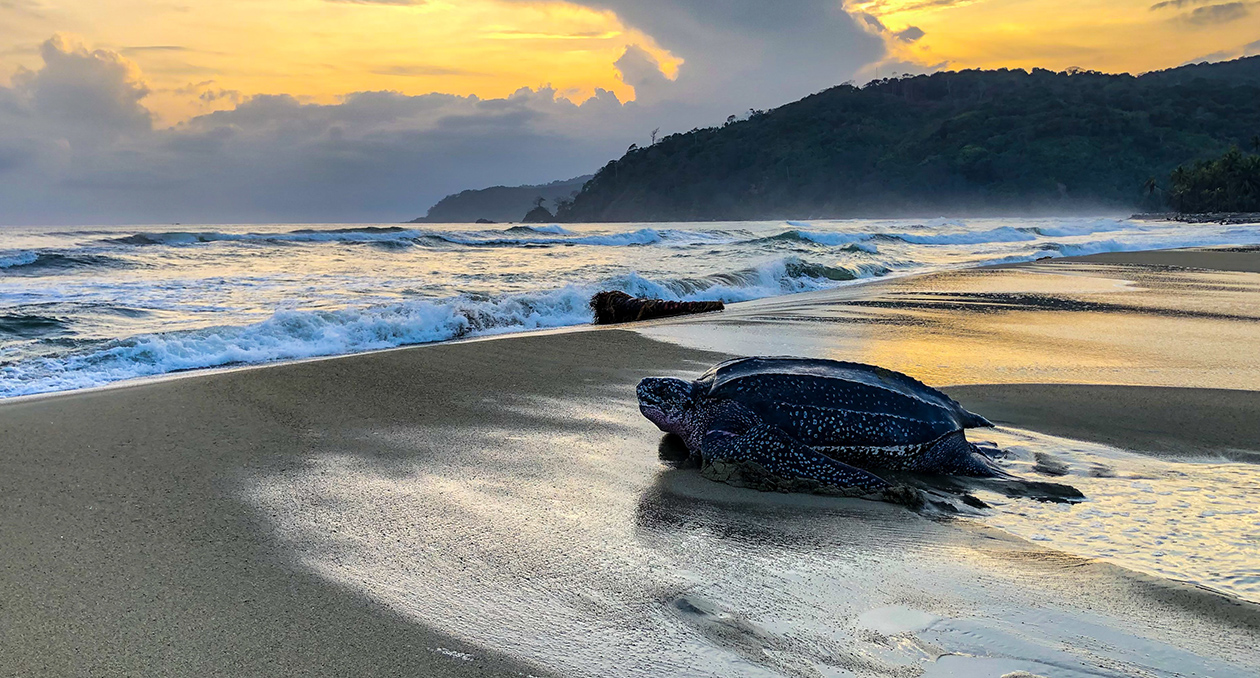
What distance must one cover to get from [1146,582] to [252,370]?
6280 millimetres

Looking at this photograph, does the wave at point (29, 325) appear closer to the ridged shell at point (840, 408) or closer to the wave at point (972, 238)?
the ridged shell at point (840, 408)

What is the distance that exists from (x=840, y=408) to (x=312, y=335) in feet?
21.4

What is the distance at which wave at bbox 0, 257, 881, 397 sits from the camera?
6.50 m

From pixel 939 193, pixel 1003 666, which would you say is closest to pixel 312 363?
pixel 1003 666

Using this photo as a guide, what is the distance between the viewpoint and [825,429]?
12.3 feet

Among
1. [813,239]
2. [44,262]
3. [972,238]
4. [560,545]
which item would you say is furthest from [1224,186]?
[560,545]

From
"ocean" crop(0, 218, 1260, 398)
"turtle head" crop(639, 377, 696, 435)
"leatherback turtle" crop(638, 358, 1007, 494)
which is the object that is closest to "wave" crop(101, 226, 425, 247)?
"ocean" crop(0, 218, 1260, 398)

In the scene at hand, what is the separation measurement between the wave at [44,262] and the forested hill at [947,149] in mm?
106069

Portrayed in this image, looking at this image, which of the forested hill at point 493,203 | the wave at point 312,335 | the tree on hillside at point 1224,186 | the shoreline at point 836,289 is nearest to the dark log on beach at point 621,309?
the shoreline at point 836,289

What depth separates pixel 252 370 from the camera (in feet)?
20.7

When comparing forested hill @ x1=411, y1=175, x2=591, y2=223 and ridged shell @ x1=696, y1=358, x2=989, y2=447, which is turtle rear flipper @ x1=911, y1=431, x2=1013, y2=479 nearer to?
ridged shell @ x1=696, y1=358, x2=989, y2=447

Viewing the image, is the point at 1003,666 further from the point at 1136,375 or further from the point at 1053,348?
the point at 1053,348

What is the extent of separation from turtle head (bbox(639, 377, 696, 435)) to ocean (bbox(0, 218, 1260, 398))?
4923 millimetres

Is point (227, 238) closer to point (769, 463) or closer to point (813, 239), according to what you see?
point (813, 239)
